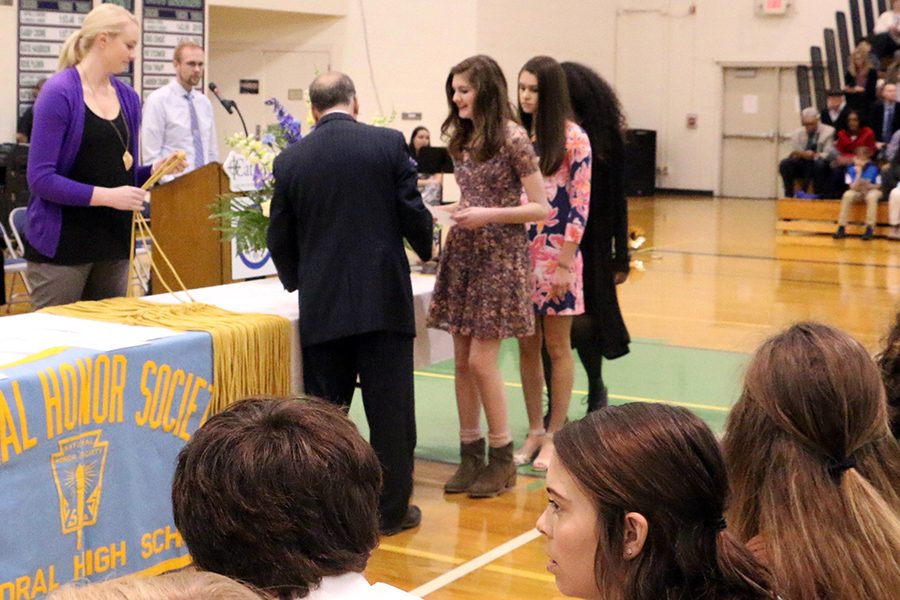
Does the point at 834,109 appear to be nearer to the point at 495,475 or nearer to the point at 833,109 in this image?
the point at 833,109

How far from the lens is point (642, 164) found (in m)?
20.2

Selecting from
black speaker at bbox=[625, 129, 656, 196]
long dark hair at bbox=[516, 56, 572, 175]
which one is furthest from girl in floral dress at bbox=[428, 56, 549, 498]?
black speaker at bbox=[625, 129, 656, 196]

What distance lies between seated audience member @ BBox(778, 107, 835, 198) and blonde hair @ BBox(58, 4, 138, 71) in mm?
12598

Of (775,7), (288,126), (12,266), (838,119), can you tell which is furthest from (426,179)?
(775,7)

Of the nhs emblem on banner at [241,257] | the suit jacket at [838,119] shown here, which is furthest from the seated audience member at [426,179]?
the suit jacket at [838,119]

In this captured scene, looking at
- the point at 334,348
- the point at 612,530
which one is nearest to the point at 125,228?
the point at 334,348

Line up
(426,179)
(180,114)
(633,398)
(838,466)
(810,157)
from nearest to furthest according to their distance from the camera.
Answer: (838,466) → (633,398) → (180,114) → (426,179) → (810,157)

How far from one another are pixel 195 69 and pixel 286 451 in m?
6.66

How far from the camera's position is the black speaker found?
65.7 feet

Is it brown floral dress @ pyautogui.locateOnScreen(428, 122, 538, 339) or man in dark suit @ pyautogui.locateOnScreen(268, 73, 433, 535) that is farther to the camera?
brown floral dress @ pyautogui.locateOnScreen(428, 122, 538, 339)

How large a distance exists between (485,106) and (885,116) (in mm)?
11990

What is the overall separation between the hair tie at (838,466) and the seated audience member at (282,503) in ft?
2.22

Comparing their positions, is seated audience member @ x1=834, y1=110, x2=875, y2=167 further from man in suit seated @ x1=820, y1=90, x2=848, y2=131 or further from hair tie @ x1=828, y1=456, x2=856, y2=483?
hair tie @ x1=828, y1=456, x2=856, y2=483

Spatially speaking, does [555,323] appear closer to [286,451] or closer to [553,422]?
[553,422]
